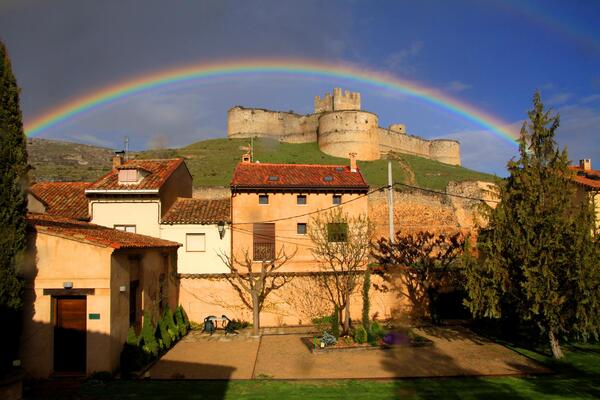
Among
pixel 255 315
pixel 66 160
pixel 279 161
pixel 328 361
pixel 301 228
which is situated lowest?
pixel 328 361

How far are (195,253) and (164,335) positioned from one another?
6.74 metres

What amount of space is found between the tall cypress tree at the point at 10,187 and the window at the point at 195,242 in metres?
12.4

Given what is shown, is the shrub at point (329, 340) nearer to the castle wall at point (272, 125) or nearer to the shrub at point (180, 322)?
the shrub at point (180, 322)

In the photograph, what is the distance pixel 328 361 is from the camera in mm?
18188

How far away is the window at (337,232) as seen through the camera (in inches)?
1004

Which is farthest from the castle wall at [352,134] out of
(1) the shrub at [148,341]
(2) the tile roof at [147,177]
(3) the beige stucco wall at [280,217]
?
(1) the shrub at [148,341]

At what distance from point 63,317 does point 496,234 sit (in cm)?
1493

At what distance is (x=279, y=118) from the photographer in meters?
114

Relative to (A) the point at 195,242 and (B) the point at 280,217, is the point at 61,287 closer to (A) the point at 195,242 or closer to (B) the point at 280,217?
(A) the point at 195,242

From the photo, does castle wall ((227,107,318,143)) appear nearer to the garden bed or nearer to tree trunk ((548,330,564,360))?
the garden bed

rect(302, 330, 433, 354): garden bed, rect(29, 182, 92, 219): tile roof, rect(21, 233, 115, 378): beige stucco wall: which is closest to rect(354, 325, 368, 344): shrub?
rect(302, 330, 433, 354): garden bed

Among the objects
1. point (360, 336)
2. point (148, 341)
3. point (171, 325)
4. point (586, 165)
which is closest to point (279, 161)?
point (586, 165)

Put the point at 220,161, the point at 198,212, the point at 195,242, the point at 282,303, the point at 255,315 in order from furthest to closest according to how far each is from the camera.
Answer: the point at 220,161
the point at 198,212
the point at 195,242
the point at 282,303
the point at 255,315

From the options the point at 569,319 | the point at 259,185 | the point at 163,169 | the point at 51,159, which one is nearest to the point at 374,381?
the point at 569,319
